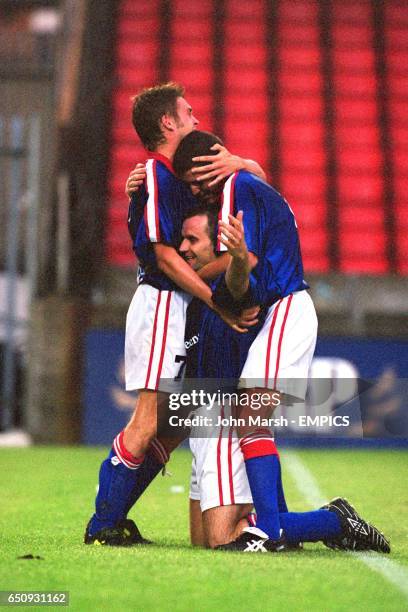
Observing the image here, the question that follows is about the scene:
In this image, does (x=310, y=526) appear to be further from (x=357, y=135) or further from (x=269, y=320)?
(x=357, y=135)

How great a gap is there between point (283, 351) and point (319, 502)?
2250mm

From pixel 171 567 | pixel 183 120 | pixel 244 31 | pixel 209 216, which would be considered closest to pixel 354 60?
pixel 244 31

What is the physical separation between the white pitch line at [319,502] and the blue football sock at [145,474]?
0.84 m

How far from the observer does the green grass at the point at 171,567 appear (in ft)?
10.3

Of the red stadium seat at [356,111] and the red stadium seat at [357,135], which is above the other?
the red stadium seat at [356,111]

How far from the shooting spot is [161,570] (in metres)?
3.63

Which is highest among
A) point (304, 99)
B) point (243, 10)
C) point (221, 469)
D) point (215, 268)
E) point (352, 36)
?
point (243, 10)

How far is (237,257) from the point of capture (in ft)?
13.5

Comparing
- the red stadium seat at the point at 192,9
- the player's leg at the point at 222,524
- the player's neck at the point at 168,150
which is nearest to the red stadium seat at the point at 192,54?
the red stadium seat at the point at 192,9

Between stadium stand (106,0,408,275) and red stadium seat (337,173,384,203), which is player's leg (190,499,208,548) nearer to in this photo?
stadium stand (106,0,408,275)

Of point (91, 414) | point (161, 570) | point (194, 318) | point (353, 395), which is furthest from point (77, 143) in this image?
point (161, 570)

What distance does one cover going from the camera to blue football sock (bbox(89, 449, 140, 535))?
4453 mm

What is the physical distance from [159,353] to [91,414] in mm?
6539

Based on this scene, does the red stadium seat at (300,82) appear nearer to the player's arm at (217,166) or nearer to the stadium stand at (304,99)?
the stadium stand at (304,99)
